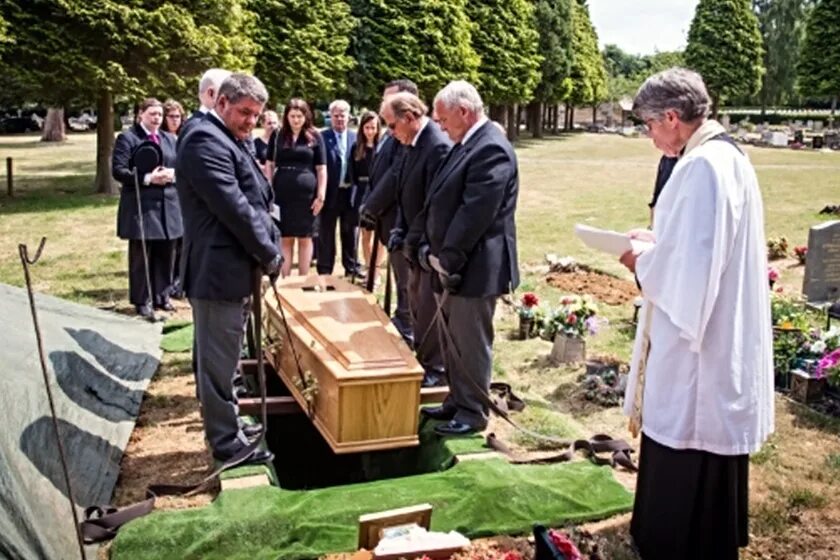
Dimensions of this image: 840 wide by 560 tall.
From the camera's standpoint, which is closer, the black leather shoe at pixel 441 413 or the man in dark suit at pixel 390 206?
the black leather shoe at pixel 441 413

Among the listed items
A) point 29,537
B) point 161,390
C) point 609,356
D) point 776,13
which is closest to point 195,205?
point 29,537

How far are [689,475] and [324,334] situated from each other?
7.05 ft

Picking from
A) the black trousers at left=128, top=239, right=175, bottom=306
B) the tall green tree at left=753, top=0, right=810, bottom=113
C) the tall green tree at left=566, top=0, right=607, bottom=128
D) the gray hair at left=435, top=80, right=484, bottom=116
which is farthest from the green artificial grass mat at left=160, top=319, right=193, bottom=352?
the tall green tree at left=753, top=0, right=810, bottom=113

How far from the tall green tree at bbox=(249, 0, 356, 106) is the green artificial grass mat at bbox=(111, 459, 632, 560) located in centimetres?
1768

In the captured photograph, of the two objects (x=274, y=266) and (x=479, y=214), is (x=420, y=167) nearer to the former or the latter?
(x=479, y=214)

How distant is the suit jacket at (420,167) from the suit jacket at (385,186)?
1.61ft

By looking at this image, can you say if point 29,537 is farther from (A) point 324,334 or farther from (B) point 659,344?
(B) point 659,344

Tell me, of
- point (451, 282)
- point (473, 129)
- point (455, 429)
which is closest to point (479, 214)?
point (451, 282)

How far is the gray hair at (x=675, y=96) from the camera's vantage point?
309 cm

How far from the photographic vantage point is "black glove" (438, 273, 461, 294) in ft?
15.1

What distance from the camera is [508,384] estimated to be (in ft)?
19.2

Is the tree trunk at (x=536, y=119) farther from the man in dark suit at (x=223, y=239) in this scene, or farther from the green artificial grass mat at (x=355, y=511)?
the green artificial grass mat at (x=355, y=511)

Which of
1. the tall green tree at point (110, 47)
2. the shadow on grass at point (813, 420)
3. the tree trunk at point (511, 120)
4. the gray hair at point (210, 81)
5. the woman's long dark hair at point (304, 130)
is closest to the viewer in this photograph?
the gray hair at point (210, 81)

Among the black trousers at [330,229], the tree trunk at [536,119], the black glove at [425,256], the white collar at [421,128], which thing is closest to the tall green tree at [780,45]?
the tree trunk at [536,119]
